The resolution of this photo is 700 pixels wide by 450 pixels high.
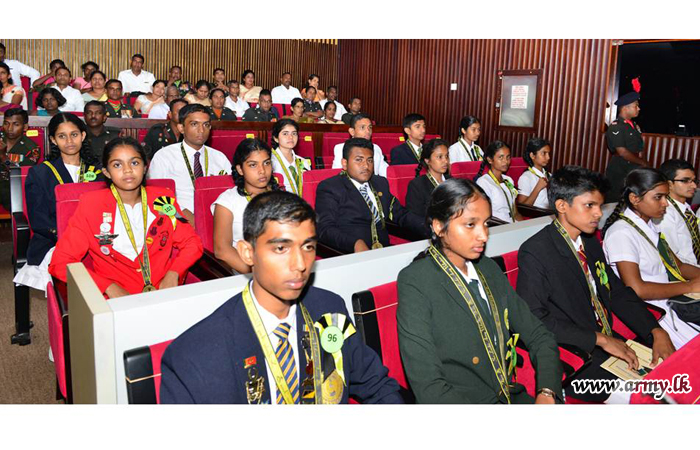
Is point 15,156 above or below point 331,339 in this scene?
above

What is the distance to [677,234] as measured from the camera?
333 centimetres

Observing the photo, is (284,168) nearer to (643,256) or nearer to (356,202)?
(356,202)

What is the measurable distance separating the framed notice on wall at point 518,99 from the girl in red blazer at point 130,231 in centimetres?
676

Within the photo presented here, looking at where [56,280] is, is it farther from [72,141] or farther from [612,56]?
[612,56]

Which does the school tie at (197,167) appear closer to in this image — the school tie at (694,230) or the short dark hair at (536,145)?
the short dark hair at (536,145)

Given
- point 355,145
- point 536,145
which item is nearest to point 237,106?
point 536,145

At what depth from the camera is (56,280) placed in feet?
7.02

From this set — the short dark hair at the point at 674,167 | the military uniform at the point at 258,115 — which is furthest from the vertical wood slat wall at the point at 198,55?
the short dark hair at the point at 674,167

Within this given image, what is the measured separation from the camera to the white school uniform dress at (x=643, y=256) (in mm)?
2545

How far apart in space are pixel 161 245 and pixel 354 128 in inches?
121

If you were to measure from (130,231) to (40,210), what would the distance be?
0.87 metres

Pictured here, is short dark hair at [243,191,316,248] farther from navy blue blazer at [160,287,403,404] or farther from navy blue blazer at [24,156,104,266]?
navy blue blazer at [24,156,104,266]

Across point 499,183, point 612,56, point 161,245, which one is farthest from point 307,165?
point 612,56

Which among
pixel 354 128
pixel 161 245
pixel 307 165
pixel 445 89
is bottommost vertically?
pixel 161 245
